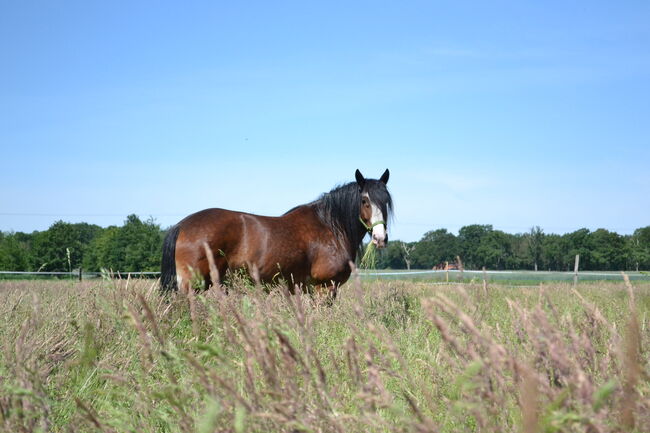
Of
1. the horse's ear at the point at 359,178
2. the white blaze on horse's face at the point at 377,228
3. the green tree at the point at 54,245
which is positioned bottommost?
the white blaze on horse's face at the point at 377,228

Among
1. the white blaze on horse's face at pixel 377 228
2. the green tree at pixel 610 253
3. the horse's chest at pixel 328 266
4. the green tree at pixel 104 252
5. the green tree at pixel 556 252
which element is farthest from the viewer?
the green tree at pixel 556 252

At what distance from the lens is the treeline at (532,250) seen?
12275 centimetres

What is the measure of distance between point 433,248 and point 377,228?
14202 cm

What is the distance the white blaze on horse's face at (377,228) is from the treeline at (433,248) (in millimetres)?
56578

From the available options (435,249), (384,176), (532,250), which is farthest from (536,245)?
(384,176)

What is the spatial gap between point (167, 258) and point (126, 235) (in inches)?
2795

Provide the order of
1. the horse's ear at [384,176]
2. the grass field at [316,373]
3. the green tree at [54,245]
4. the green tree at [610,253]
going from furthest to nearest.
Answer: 1. the green tree at [610,253]
2. the green tree at [54,245]
3. the horse's ear at [384,176]
4. the grass field at [316,373]

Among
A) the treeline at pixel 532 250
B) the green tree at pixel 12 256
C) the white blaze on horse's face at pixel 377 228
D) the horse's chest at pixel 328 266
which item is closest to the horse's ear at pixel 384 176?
the white blaze on horse's face at pixel 377 228

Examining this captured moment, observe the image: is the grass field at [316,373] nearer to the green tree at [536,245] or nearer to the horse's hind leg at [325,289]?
the horse's hind leg at [325,289]

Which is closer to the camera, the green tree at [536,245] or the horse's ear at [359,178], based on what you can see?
the horse's ear at [359,178]

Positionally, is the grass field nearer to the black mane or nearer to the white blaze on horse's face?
the white blaze on horse's face

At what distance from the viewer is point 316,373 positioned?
114 inches

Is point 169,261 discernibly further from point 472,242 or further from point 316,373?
point 472,242

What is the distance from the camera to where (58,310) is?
5027 millimetres
